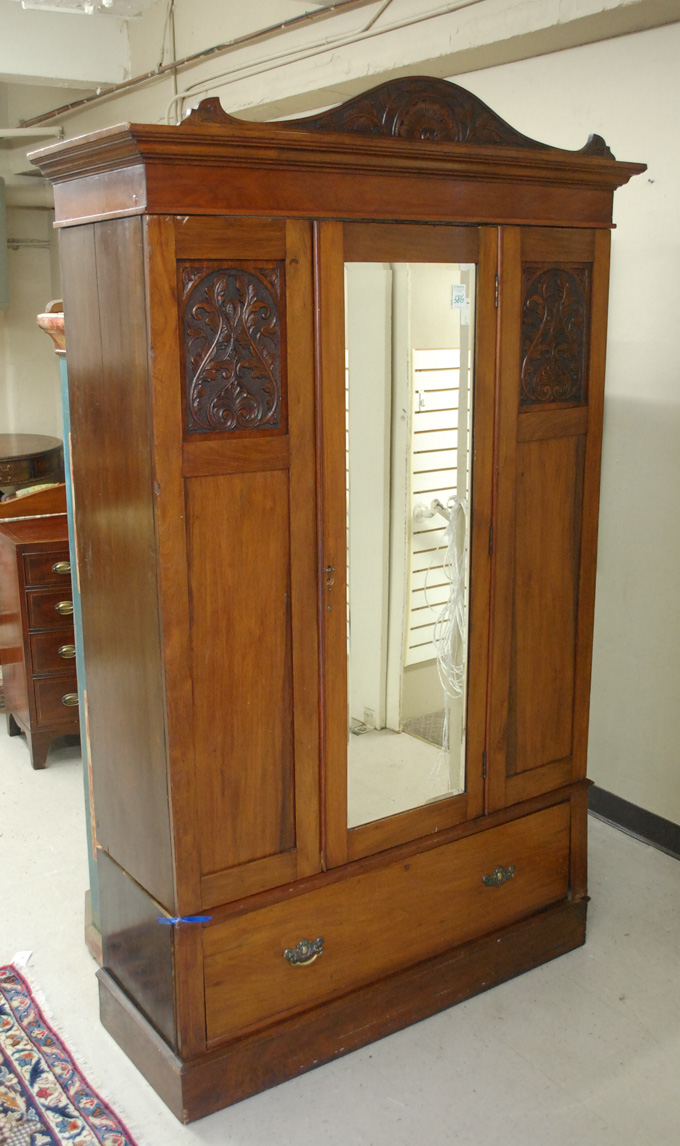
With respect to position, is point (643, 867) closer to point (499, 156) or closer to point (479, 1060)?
point (479, 1060)

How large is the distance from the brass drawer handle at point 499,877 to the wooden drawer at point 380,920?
11mm

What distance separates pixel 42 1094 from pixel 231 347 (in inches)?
67.8

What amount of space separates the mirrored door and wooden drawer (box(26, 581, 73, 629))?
1.91 m

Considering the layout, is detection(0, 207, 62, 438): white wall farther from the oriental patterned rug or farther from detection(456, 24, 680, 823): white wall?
the oriental patterned rug

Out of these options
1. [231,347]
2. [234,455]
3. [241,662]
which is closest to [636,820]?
[241,662]

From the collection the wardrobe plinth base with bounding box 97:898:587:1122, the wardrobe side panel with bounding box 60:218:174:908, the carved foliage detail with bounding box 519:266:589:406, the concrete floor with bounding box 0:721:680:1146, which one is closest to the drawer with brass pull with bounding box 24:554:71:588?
the concrete floor with bounding box 0:721:680:1146

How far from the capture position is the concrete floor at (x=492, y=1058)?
2266mm

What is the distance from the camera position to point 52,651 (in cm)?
403

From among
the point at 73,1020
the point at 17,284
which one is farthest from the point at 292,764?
the point at 17,284

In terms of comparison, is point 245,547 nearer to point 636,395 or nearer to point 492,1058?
point 492,1058

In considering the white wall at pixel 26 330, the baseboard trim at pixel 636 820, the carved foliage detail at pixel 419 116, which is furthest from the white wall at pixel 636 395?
the white wall at pixel 26 330

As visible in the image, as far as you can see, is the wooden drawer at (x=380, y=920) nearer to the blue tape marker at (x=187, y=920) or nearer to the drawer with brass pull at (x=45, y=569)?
the blue tape marker at (x=187, y=920)

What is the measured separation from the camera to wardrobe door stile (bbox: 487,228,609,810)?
2.51 meters

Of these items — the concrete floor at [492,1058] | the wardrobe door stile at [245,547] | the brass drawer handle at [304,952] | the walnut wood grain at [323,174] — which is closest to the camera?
the walnut wood grain at [323,174]
